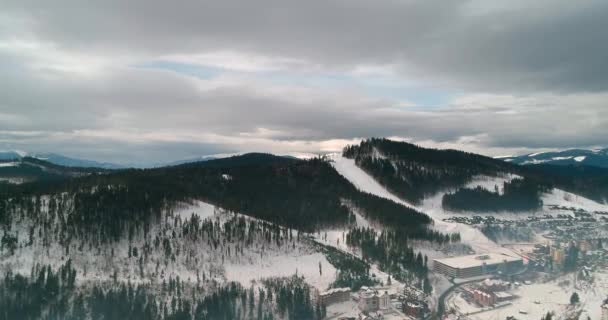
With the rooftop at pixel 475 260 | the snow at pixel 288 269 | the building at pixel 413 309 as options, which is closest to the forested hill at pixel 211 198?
the rooftop at pixel 475 260

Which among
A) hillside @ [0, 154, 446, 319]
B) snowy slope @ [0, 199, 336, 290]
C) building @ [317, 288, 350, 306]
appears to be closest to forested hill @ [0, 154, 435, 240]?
hillside @ [0, 154, 446, 319]

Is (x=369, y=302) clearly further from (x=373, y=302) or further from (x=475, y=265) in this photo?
(x=475, y=265)

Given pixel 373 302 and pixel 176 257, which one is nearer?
pixel 373 302

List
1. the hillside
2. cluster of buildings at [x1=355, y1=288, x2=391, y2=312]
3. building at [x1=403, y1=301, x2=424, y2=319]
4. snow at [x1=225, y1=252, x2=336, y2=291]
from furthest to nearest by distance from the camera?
snow at [x1=225, y1=252, x2=336, y2=291]
the hillside
cluster of buildings at [x1=355, y1=288, x2=391, y2=312]
building at [x1=403, y1=301, x2=424, y2=319]

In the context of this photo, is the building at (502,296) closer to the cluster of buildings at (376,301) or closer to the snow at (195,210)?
the cluster of buildings at (376,301)

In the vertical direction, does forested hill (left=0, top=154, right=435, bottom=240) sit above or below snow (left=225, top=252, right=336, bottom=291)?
above

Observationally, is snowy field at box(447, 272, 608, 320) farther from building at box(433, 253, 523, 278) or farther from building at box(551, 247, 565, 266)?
building at box(433, 253, 523, 278)

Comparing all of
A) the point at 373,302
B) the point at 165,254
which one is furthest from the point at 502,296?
the point at 165,254

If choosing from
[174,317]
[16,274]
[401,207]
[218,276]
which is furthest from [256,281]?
[401,207]
